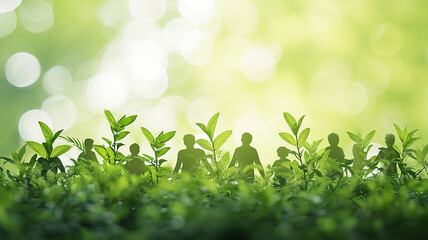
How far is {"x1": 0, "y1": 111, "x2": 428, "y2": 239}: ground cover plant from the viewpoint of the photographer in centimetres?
157

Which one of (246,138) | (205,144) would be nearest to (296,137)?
(205,144)

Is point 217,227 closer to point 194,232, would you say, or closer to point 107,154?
point 194,232

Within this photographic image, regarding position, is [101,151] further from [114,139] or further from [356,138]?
[356,138]

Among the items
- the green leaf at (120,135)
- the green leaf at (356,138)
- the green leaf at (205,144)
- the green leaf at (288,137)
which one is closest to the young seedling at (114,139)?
the green leaf at (120,135)

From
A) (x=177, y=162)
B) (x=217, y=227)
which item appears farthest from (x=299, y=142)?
(x=177, y=162)

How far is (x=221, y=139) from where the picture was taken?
11.2ft

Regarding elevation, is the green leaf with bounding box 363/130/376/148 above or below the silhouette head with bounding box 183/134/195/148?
below

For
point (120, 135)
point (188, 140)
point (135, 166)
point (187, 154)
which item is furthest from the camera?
point (188, 140)

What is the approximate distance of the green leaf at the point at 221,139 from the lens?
11.1 ft

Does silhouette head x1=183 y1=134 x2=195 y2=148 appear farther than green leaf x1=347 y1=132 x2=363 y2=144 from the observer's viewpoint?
Yes

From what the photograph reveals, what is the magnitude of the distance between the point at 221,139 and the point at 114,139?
3.39 feet

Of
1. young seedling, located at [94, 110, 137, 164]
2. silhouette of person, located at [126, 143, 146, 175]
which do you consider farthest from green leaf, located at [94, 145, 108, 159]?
silhouette of person, located at [126, 143, 146, 175]

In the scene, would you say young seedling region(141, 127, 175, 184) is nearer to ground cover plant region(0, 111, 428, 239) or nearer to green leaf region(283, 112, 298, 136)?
ground cover plant region(0, 111, 428, 239)

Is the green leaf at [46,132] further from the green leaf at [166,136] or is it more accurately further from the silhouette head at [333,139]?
the silhouette head at [333,139]
